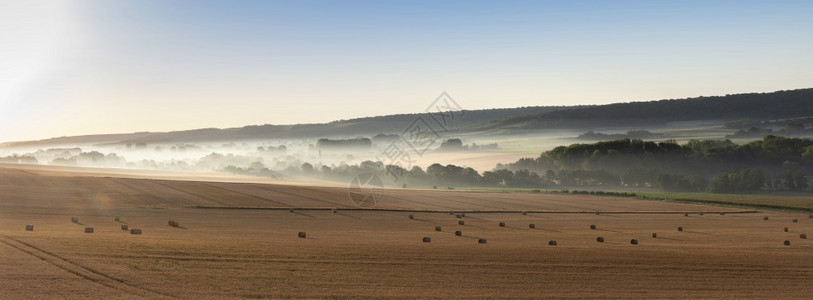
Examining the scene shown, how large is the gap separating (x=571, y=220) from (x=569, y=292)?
3744cm

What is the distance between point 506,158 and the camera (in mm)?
161625

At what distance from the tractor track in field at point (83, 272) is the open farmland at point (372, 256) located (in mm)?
60

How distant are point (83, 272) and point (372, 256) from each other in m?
11.8

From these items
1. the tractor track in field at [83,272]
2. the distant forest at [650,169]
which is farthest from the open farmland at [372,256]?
the distant forest at [650,169]

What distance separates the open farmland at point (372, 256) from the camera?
25.2 m

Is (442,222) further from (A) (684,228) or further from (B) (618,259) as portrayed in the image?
(B) (618,259)

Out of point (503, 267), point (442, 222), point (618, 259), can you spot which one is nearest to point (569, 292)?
point (503, 267)

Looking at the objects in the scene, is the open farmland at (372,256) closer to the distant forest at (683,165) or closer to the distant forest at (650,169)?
the distant forest at (683,165)

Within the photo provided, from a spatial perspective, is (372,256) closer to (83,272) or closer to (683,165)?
(83,272)

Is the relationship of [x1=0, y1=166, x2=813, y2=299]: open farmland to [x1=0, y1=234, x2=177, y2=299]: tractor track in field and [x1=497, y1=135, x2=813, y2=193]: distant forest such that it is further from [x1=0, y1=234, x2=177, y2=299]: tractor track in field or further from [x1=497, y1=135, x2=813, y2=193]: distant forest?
[x1=497, y1=135, x2=813, y2=193]: distant forest

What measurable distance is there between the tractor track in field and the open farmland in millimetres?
60

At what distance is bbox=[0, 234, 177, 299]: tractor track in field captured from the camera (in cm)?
2300

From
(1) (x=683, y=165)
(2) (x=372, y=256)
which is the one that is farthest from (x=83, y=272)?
(1) (x=683, y=165)

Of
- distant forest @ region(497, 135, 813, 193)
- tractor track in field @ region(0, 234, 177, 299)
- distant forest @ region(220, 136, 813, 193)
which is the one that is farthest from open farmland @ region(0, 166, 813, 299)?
distant forest @ region(220, 136, 813, 193)
